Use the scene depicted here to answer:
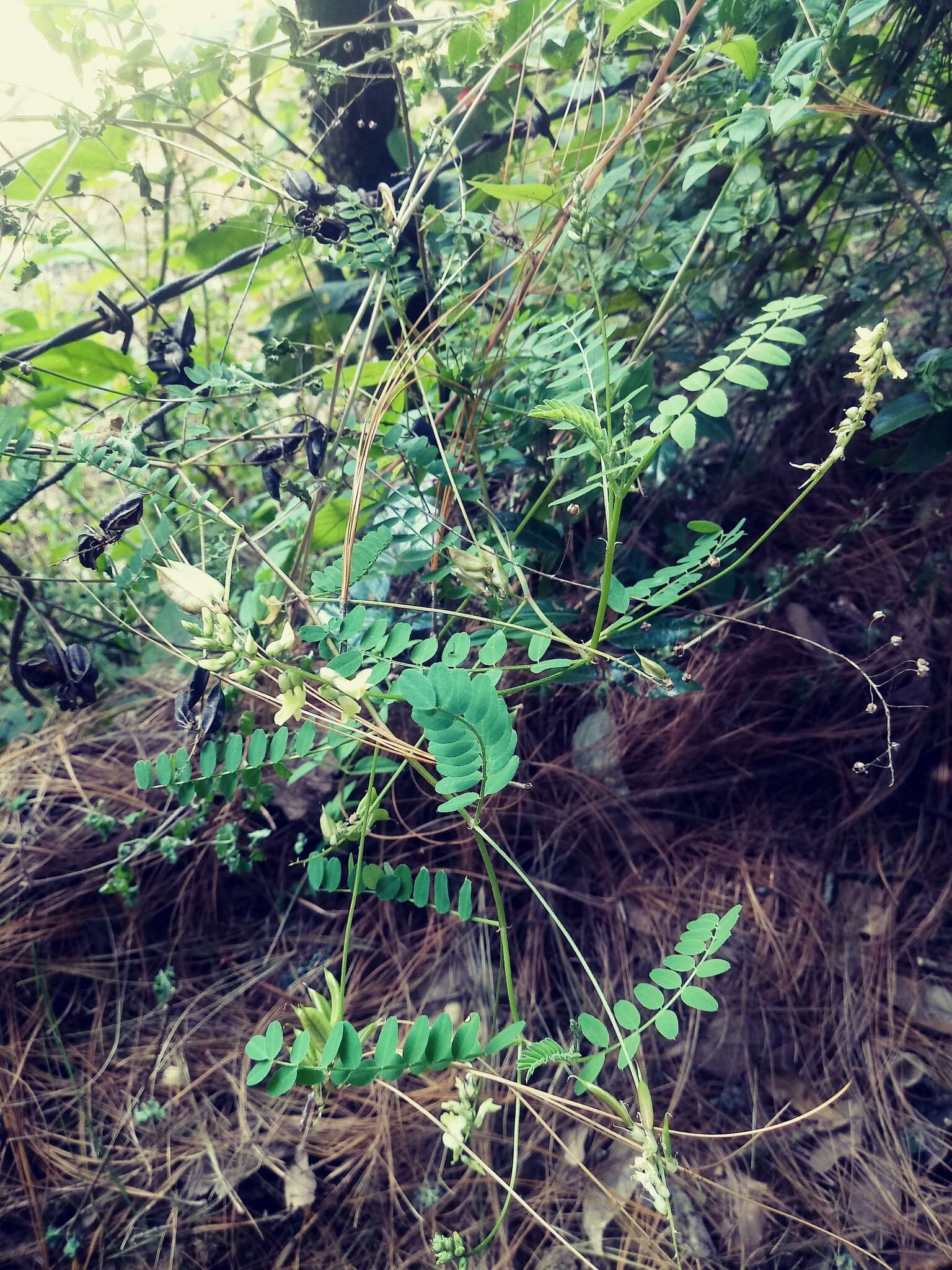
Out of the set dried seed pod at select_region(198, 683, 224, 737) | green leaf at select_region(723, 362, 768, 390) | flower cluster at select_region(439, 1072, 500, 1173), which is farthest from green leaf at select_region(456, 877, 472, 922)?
green leaf at select_region(723, 362, 768, 390)

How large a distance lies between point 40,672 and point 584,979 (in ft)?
3.33

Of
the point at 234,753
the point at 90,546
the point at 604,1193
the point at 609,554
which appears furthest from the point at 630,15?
the point at 604,1193

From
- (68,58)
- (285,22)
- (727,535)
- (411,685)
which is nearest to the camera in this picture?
(411,685)

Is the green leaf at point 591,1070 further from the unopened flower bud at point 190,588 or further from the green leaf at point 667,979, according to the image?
the unopened flower bud at point 190,588

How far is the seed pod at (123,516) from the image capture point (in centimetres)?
93

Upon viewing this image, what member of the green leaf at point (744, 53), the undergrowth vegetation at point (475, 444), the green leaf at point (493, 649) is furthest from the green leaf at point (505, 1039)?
the green leaf at point (744, 53)

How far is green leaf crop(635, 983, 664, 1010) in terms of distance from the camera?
0.81 m

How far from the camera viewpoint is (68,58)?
4.19 ft

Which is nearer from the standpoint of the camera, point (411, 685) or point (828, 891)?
point (411, 685)

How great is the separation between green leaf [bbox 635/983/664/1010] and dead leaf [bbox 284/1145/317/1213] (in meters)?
0.73

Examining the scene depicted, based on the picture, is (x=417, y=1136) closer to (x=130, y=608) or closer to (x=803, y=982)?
(x=803, y=982)

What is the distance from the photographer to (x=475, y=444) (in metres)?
1.15

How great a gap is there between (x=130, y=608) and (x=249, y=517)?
284 mm

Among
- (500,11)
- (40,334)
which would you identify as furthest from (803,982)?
(40,334)
